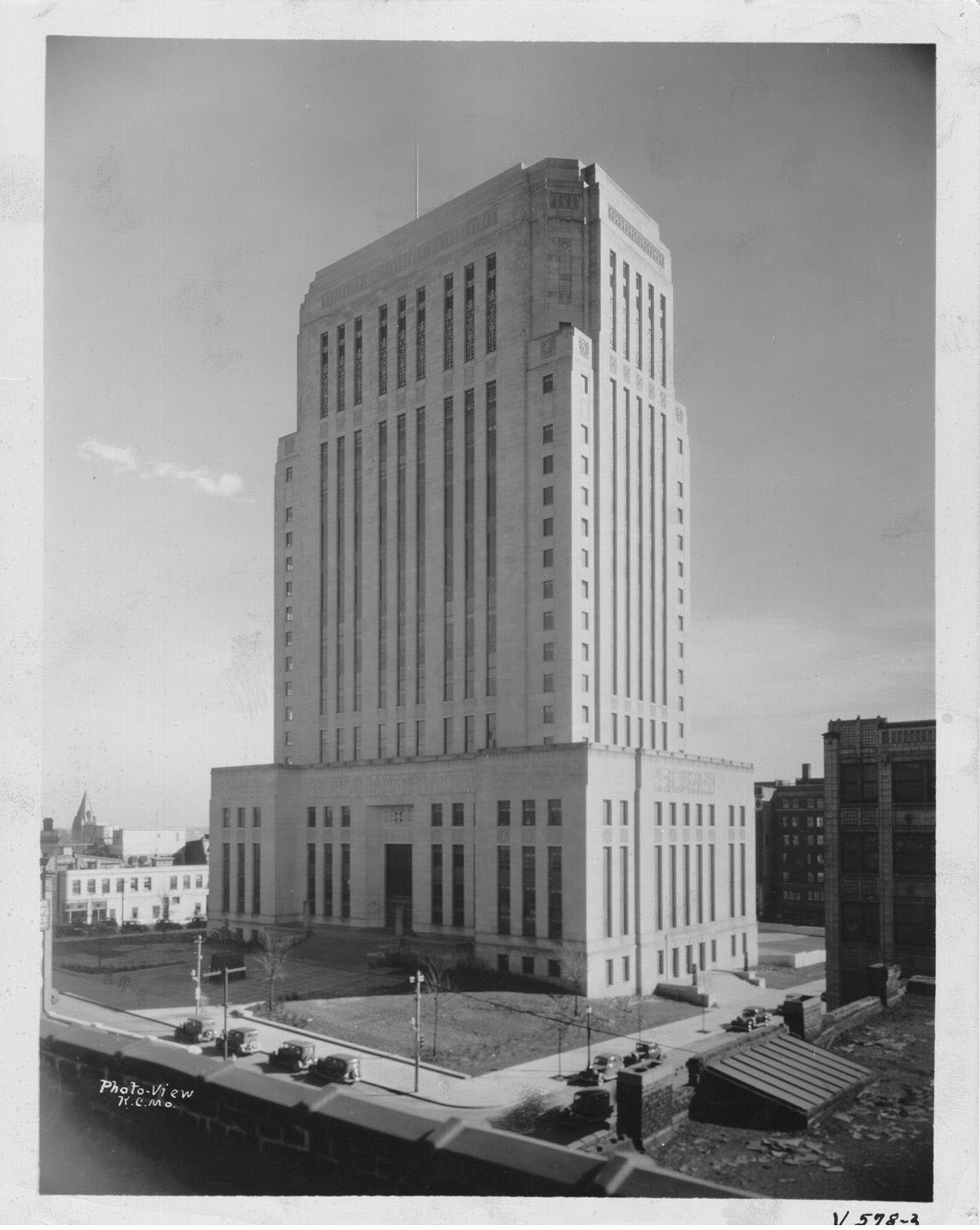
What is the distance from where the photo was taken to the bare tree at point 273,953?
179ft

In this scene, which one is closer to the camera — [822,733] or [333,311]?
[822,733]

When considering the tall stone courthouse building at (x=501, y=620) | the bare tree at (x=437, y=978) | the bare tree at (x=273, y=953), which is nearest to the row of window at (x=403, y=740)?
the tall stone courthouse building at (x=501, y=620)

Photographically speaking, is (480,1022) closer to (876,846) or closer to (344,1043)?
(344,1043)

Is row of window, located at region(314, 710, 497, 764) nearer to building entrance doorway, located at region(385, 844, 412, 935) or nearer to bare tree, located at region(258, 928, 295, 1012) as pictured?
building entrance doorway, located at region(385, 844, 412, 935)

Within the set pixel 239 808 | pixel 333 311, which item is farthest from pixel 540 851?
pixel 333 311

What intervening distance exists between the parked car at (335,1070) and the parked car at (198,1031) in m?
7.83

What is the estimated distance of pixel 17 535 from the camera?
27.2m

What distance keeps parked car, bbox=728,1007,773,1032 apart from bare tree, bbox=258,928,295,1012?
72.8 feet

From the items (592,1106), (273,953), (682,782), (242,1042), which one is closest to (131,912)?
(273,953)

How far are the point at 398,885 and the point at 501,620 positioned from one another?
67.6 ft

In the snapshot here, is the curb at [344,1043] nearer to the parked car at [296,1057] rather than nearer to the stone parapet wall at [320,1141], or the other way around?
the parked car at [296,1057]

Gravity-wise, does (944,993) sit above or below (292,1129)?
above

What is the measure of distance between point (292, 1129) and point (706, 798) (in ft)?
149

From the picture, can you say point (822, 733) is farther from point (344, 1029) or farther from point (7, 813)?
point (7, 813)
